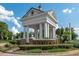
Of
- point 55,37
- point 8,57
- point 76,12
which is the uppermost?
point 76,12

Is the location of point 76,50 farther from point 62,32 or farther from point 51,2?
point 51,2

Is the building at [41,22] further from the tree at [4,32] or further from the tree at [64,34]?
the tree at [4,32]

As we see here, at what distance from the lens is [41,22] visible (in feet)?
13.5

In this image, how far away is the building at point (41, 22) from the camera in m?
4.10

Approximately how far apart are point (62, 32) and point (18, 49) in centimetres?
62

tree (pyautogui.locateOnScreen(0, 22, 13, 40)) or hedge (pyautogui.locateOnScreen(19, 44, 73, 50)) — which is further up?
tree (pyautogui.locateOnScreen(0, 22, 13, 40))

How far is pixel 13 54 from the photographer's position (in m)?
4.14

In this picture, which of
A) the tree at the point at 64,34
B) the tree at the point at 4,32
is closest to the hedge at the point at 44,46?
the tree at the point at 64,34

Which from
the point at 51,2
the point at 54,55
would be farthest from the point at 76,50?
the point at 51,2

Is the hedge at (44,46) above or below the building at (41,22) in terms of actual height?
below

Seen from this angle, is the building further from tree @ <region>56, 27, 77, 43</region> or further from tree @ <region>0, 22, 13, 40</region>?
tree @ <region>0, 22, 13, 40</region>

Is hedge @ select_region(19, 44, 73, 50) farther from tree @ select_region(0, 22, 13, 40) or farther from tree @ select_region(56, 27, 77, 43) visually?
tree @ select_region(0, 22, 13, 40)

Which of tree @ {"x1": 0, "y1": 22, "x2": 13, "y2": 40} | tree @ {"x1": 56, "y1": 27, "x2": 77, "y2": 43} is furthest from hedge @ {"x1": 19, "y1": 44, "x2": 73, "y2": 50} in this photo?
tree @ {"x1": 0, "y1": 22, "x2": 13, "y2": 40}

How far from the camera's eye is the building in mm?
4102
